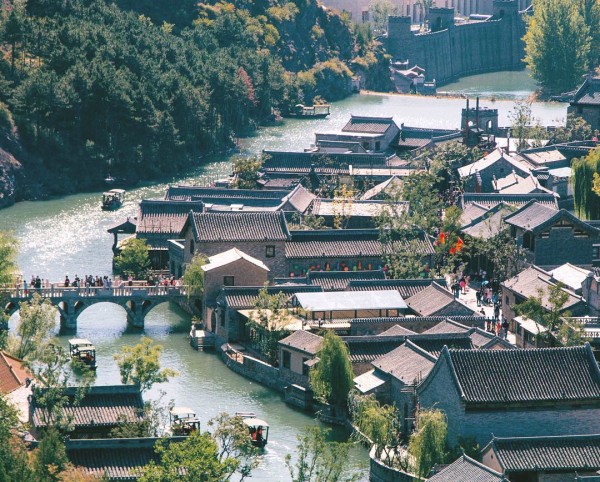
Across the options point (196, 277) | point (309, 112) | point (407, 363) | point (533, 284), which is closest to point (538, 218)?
point (533, 284)

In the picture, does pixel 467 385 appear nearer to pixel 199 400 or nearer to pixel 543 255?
pixel 199 400

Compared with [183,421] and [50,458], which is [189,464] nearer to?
[50,458]

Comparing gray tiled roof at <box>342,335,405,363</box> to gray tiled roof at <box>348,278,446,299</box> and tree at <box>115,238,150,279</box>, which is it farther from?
tree at <box>115,238,150,279</box>

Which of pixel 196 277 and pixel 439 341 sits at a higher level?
pixel 196 277

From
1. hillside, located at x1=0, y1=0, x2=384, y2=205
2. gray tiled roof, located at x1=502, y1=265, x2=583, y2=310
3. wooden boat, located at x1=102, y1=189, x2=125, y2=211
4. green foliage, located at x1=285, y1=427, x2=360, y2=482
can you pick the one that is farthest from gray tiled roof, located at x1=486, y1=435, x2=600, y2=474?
hillside, located at x1=0, y1=0, x2=384, y2=205

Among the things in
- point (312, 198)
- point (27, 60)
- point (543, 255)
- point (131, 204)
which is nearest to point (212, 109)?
point (27, 60)

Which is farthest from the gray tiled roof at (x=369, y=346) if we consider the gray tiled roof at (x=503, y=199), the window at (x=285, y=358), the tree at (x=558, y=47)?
the tree at (x=558, y=47)

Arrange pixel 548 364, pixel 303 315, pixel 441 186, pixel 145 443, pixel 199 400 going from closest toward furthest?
1. pixel 145 443
2. pixel 548 364
3. pixel 199 400
4. pixel 303 315
5. pixel 441 186
